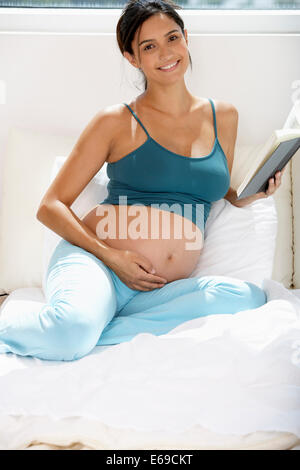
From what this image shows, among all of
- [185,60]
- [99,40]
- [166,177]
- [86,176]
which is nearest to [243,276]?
[166,177]

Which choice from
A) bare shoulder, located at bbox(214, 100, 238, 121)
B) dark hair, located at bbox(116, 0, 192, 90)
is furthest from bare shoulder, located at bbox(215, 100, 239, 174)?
dark hair, located at bbox(116, 0, 192, 90)

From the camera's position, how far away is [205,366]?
115 centimetres

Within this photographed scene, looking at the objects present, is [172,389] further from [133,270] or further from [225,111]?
[225,111]

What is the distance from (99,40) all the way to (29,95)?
34cm

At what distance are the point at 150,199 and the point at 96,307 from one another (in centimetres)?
42

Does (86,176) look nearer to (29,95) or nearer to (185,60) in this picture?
(185,60)

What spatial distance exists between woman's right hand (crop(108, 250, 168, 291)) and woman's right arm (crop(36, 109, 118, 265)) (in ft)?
0.24

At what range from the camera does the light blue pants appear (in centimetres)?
129

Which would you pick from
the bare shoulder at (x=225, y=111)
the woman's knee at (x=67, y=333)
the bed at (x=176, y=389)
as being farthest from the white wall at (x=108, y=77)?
the woman's knee at (x=67, y=333)

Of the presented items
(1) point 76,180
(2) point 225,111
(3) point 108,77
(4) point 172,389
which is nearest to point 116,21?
(3) point 108,77

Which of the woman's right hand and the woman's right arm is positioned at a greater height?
the woman's right arm

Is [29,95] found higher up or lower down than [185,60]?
lower down

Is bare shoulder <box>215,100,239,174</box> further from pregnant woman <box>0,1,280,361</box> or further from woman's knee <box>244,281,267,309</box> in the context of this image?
woman's knee <box>244,281,267,309</box>

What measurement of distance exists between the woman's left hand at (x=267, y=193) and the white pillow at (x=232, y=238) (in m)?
0.02
